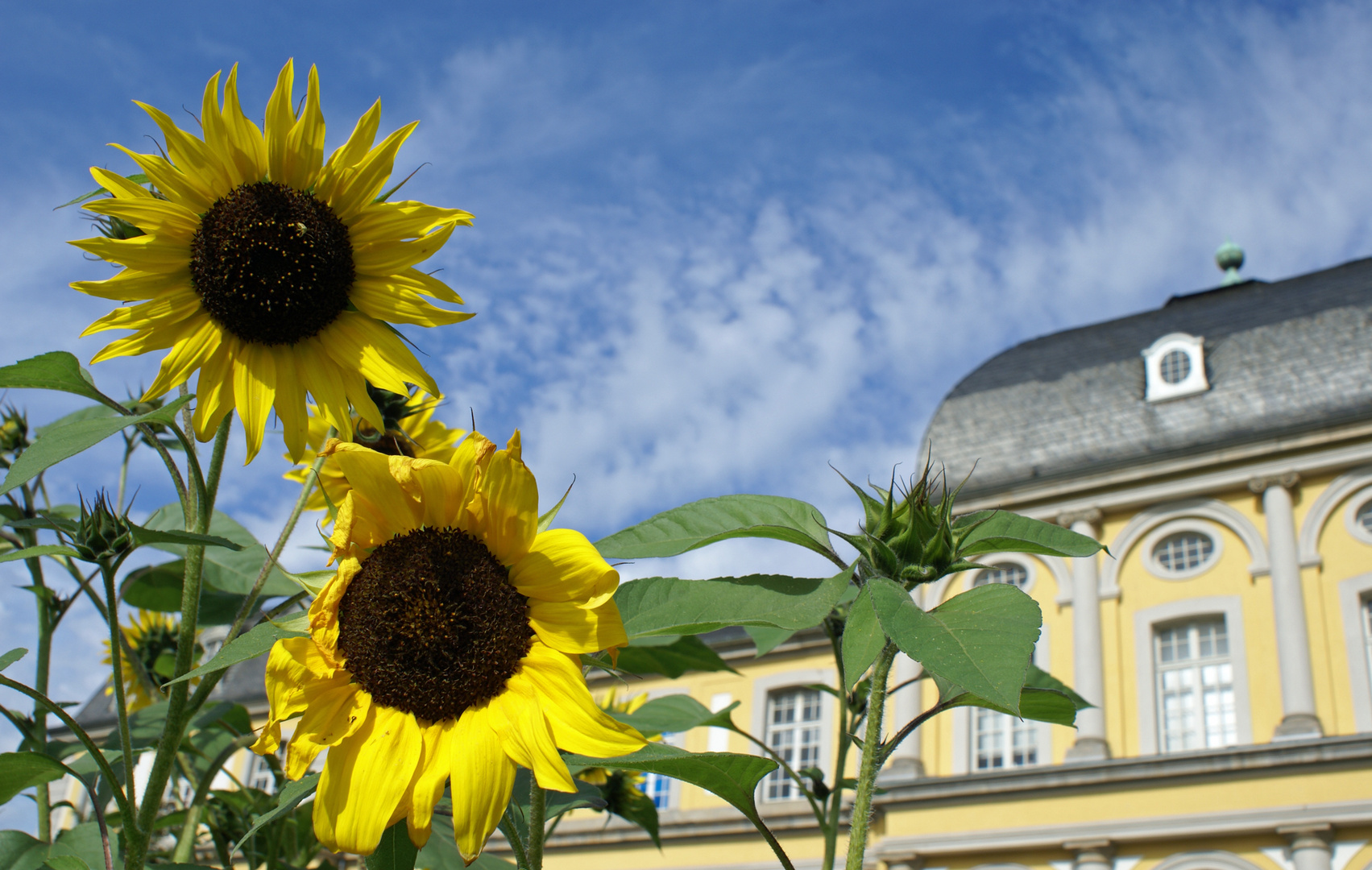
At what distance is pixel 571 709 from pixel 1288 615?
65.3 ft

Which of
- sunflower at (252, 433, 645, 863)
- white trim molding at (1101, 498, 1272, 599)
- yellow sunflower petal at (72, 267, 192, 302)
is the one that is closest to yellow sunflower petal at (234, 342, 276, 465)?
yellow sunflower petal at (72, 267, 192, 302)

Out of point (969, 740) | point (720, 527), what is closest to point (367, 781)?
point (720, 527)

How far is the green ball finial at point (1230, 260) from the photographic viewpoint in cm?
2773

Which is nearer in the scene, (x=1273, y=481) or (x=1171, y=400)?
(x=1273, y=481)

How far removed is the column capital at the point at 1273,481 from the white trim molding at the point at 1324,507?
1.51 ft

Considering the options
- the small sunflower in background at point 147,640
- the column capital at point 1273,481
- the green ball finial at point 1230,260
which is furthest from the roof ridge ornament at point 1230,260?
the small sunflower in background at point 147,640

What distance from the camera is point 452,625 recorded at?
1.14 metres

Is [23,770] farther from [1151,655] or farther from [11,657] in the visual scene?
[1151,655]

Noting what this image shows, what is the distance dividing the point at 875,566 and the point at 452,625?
0.46 m

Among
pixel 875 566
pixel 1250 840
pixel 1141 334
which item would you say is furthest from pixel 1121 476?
pixel 875 566

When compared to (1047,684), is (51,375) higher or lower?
higher

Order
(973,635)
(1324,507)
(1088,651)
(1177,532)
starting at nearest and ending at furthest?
(973,635), (1324,507), (1088,651), (1177,532)

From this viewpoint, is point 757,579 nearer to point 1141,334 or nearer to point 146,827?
point 146,827

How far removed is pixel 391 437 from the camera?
142cm
